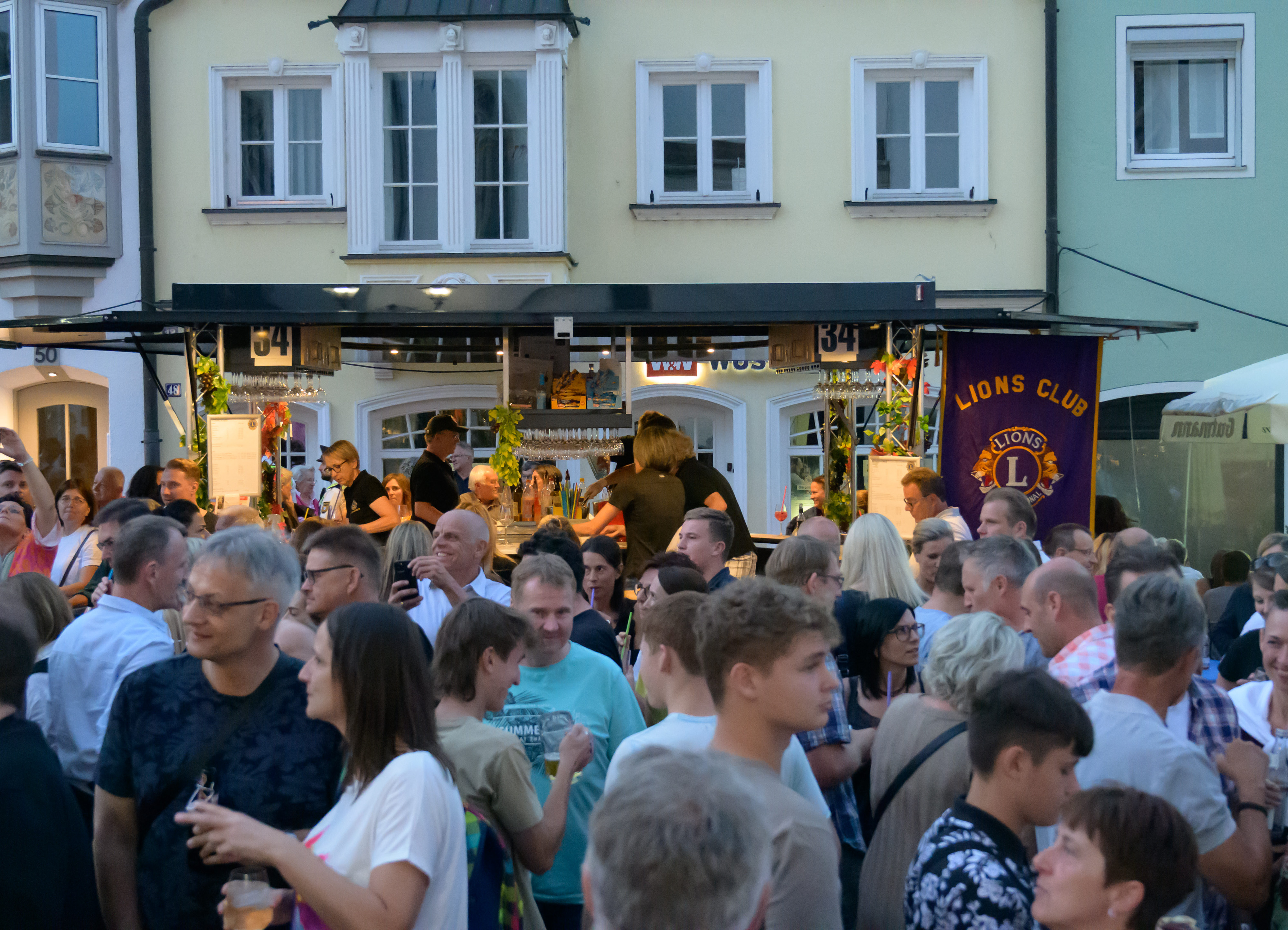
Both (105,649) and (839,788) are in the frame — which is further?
(105,649)

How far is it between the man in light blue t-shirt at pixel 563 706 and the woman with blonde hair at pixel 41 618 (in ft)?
4.75

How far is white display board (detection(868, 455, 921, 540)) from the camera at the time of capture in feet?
30.1

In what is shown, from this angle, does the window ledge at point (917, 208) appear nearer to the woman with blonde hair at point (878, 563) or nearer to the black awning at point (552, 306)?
the black awning at point (552, 306)

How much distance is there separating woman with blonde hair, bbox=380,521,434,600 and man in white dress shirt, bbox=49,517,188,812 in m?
1.17

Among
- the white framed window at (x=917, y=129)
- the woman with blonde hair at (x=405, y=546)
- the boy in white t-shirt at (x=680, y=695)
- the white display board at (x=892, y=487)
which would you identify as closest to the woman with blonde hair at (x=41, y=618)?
the woman with blonde hair at (x=405, y=546)

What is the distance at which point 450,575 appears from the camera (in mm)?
4977

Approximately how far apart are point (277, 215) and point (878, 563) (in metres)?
10.1

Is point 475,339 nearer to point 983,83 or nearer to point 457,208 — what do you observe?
point 457,208

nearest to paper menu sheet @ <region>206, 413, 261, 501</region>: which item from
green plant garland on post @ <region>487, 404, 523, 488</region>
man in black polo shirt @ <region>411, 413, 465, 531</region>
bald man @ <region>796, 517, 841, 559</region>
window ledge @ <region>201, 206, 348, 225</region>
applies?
man in black polo shirt @ <region>411, 413, 465, 531</region>

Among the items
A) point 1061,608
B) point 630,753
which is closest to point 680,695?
point 630,753

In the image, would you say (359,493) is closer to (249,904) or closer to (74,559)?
(74,559)

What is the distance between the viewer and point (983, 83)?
1313 centimetres

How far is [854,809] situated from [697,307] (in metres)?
5.56

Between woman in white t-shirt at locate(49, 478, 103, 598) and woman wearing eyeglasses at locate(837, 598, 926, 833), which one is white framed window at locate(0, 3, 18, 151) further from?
woman wearing eyeglasses at locate(837, 598, 926, 833)
